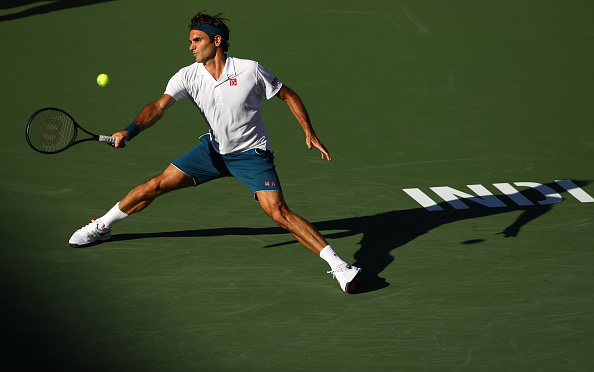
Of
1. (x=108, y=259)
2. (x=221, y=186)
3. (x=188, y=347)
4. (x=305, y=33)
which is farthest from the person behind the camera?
(x=305, y=33)

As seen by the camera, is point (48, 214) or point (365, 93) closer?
point (48, 214)

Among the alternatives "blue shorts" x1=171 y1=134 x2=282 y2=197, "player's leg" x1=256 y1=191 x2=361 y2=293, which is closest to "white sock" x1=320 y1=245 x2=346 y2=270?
"player's leg" x1=256 y1=191 x2=361 y2=293

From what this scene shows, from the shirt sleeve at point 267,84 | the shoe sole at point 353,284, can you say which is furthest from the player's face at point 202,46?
the shoe sole at point 353,284

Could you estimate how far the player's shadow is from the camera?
7664 millimetres

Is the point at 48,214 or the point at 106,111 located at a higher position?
the point at 106,111

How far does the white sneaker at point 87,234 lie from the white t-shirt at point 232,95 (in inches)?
51.0

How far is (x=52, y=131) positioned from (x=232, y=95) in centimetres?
156

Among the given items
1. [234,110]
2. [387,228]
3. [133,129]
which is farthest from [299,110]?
[387,228]

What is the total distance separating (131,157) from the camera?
10.3m

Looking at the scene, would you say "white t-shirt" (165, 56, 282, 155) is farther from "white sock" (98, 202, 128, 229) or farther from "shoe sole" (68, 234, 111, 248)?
"shoe sole" (68, 234, 111, 248)

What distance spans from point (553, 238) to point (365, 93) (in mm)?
4602

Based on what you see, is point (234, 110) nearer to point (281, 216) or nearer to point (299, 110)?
point (299, 110)

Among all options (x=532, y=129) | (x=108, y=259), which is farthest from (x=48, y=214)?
(x=532, y=129)

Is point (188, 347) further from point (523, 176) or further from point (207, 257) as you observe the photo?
point (523, 176)
